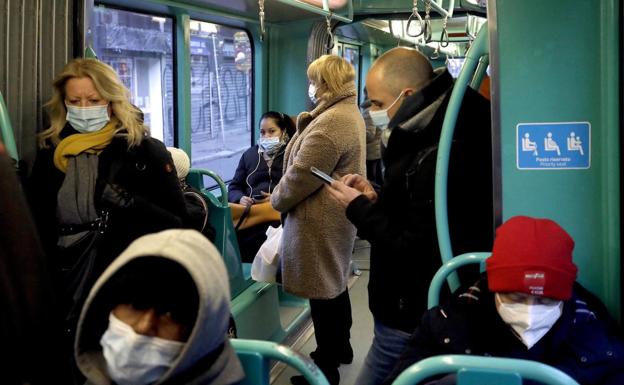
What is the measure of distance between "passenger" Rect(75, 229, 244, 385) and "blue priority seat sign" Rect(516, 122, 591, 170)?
118 centimetres

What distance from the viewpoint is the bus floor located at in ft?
13.9

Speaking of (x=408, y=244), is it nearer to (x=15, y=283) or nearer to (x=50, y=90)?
(x=15, y=283)

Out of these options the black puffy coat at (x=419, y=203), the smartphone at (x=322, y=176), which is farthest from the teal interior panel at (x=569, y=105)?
the smartphone at (x=322, y=176)

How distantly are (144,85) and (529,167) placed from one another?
3078 millimetres

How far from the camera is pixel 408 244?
7.68 feet

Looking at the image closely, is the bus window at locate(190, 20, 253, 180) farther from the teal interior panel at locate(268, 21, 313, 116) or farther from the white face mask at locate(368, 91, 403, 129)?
the white face mask at locate(368, 91, 403, 129)

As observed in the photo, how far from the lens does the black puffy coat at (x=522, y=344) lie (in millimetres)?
1875

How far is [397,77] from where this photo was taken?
245 centimetres

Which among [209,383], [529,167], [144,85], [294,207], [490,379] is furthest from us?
[144,85]

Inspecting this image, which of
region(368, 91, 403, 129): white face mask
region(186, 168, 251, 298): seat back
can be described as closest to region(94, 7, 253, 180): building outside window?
region(186, 168, 251, 298): seat back

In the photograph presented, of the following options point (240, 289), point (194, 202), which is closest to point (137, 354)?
point (194, 202)

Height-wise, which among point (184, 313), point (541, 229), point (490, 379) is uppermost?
point (541, 229)

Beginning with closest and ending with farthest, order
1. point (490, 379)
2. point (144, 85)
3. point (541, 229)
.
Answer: point (490, 379), point (541, 229), point (144, 85)

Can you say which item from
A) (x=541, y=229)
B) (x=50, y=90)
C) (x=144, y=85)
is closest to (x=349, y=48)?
(x=144, y=85)
